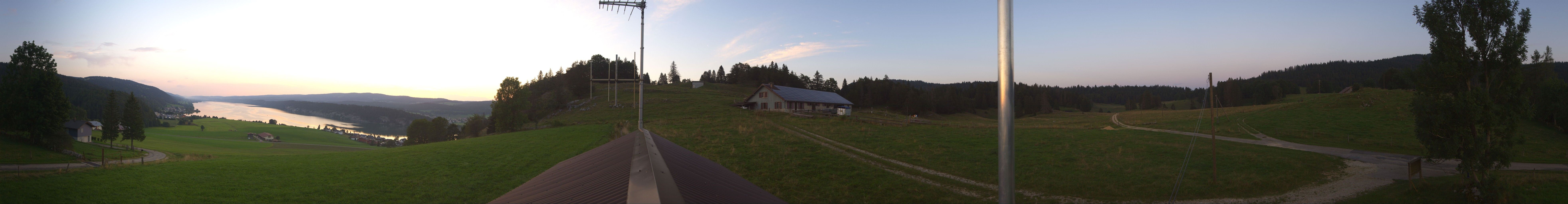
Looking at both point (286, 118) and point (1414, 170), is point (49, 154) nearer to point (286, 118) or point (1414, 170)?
point (1414, 170)

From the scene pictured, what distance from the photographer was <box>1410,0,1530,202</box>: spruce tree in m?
11.0

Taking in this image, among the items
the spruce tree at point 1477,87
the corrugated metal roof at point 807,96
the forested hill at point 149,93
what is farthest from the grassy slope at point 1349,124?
the forested hill at point 149,93

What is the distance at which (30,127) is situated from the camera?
14.9 metres

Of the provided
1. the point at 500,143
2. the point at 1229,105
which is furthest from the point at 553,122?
the point at 1229,105

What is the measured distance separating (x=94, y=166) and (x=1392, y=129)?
69164 millimetres

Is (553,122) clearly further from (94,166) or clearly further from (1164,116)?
(1164,116)

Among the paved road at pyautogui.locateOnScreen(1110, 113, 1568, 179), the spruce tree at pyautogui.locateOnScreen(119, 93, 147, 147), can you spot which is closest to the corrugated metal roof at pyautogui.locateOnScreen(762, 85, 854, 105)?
the paved road at pyautogui.locateOnScreen(1110, 113, 1568, 179)

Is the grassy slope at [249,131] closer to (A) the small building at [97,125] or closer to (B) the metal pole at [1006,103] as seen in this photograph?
(A) the small building at [97,125]

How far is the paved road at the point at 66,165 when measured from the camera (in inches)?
433

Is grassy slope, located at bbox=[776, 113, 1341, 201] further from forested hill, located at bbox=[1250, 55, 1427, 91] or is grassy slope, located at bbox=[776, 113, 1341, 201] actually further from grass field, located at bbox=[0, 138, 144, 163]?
forested hill, located at bbox=[1250, 55, 1427, 91]

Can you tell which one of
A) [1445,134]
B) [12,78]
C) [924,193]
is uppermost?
[12,78]

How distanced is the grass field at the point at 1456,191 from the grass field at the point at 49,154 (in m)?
30.5

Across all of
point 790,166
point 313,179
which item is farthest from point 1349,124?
point 313,179

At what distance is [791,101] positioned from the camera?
57125 millimetres
